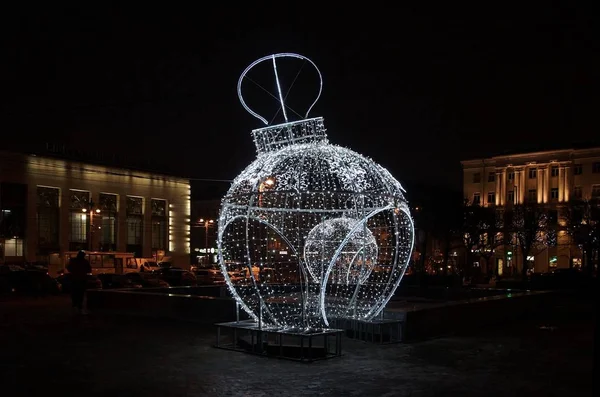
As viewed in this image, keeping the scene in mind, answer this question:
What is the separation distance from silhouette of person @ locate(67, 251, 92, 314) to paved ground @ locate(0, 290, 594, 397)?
3.14 metres

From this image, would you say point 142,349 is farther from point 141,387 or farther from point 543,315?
point 543,315

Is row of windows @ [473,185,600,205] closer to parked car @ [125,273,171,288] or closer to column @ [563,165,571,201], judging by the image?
column @ [563,165,571,201]

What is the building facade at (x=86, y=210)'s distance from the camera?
4553cm

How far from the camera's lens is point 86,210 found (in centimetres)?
4969

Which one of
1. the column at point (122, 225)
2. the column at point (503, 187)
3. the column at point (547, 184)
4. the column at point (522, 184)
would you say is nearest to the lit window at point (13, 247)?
the column at point (122, 225)

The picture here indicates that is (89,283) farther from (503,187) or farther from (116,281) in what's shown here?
(503,187)

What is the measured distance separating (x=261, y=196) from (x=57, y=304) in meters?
12.0

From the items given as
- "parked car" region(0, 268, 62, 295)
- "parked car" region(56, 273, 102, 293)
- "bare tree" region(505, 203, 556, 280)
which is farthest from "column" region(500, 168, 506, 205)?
"parked car" region(0, 268, 62, 295)

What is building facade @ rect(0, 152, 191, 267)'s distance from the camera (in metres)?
45.5

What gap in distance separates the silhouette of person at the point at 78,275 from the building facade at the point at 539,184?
48660mm

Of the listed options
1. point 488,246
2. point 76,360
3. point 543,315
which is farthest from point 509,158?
point 76,360

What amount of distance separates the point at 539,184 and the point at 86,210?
41940 millimetres

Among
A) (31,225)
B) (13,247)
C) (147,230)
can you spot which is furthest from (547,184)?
(13,247)

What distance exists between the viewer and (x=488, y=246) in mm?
56844
